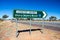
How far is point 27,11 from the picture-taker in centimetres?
1262

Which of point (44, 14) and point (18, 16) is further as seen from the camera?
point (44, 14)

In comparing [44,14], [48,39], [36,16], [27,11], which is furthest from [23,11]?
[48,39]

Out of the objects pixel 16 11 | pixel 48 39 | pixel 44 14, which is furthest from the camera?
pixel 44 14

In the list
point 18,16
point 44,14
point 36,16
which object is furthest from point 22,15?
point 44,14

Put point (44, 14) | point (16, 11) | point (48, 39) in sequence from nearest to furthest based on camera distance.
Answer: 1. point (48, 39)
2. point (16, 11)
3. point (44, 14)

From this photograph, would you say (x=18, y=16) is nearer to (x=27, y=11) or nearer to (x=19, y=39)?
(x=27, y=11)

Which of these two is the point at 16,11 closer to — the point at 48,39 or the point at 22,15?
the point at 22,15

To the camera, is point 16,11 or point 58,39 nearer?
point 58,39

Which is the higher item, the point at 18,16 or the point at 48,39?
the point at 18,16

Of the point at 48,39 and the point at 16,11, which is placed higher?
the point at 16,11

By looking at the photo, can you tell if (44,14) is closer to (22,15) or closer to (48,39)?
(22,15)

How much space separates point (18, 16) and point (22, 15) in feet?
1.30

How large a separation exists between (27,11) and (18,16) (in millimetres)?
991

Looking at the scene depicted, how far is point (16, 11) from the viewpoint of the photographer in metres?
12.4
